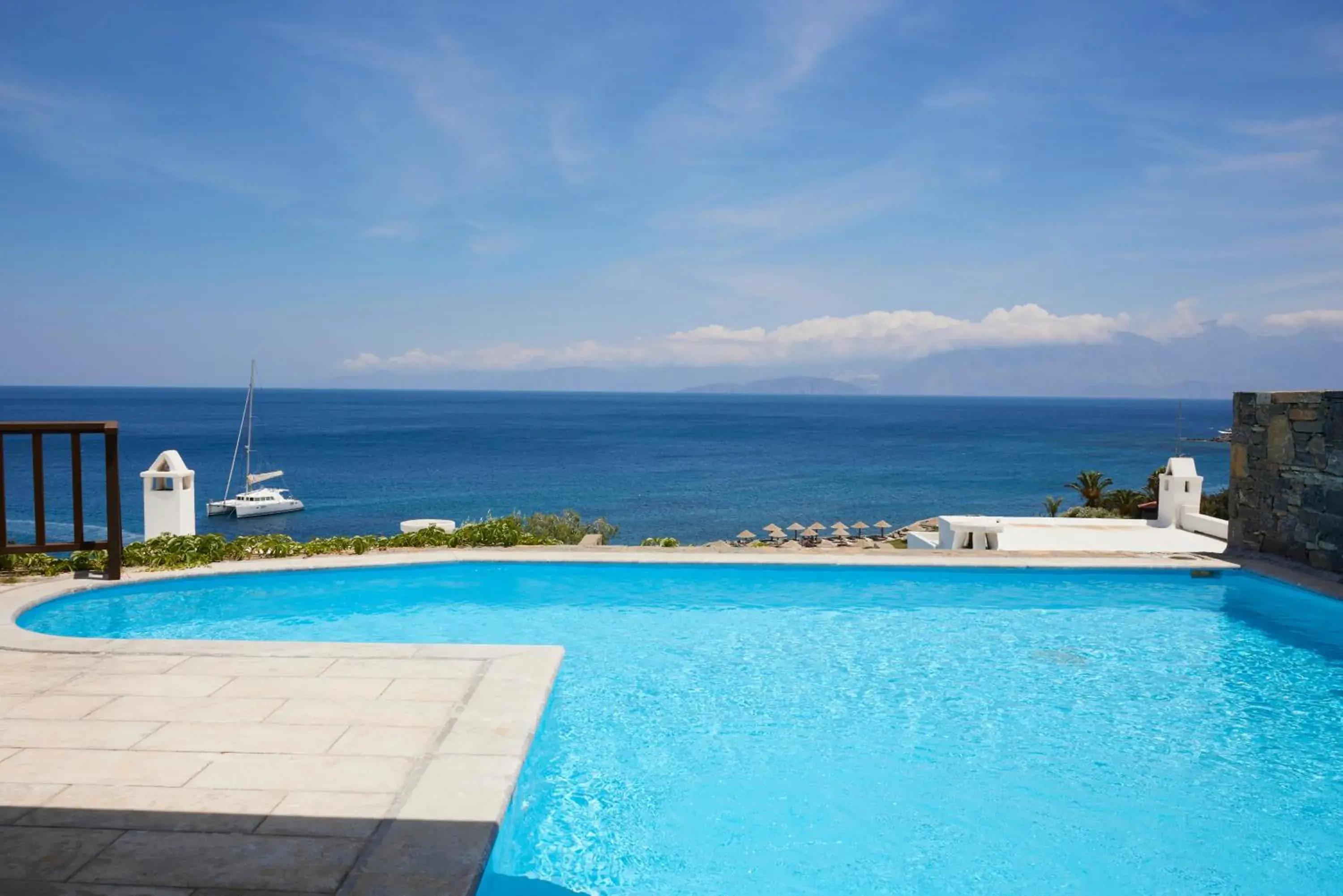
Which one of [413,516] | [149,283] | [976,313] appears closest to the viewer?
[413,516]

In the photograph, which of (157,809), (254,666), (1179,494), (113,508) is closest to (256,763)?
(157,809)

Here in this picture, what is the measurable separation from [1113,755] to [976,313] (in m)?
66.3

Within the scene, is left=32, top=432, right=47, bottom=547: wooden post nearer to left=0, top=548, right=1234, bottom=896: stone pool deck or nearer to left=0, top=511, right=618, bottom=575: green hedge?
left=0, top=511, right=618, bottom=575: green hedge

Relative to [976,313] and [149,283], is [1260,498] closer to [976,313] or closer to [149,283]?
[976,313]

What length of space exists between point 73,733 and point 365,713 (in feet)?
4.57

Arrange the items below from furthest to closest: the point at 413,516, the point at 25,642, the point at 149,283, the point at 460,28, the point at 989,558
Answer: the point at 149,283 → the point at 413,516 → the point at 460,28 → the point at 989,558 → the point at 25,642

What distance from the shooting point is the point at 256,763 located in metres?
3.86

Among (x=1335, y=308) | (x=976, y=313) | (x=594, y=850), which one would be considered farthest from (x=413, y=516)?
(x=1335, y=308)

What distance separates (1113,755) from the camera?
496 cm

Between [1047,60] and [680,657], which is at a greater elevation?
[1047,60]

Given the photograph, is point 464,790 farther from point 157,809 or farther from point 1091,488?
point 1091,488

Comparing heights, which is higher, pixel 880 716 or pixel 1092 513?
pixel 880 716

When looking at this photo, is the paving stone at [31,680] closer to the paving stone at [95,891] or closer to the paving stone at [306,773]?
the paving stone at [306,773]

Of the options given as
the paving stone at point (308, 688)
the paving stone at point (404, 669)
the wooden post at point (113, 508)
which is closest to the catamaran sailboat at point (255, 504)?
the wooden post at point (113, 508)
